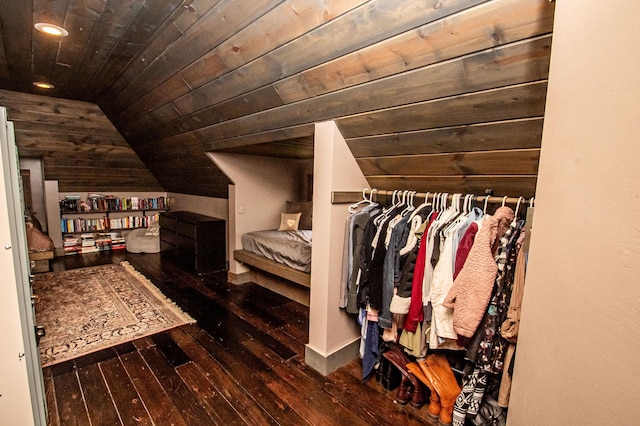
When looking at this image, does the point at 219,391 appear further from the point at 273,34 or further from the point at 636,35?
the point at 636,35

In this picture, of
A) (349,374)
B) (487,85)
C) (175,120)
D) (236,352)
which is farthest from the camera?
(175,120)

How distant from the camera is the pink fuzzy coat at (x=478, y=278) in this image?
1510 mm

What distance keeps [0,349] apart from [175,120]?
8.85 ft

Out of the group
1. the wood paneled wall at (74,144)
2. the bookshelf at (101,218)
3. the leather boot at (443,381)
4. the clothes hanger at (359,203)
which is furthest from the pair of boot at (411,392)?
the bookshelf at (101,218)

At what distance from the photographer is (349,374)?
2.21 metres

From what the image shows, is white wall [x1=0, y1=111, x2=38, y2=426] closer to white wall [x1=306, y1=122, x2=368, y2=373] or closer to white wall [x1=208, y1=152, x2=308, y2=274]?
white wall [x1=306, y1=122, x2=368, y2=373]

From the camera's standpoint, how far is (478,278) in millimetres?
1519

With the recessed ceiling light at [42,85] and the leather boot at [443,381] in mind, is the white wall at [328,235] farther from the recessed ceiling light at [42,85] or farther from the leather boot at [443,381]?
the recessed ceiling light at [42,85]

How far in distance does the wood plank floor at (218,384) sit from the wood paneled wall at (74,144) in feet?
11.0

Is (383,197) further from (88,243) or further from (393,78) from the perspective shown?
(88,243)

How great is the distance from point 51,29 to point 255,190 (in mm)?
2365

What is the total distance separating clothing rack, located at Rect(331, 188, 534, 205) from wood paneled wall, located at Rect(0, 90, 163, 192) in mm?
4069

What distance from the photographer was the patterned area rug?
2539 mm

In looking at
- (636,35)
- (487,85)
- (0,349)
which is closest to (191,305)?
(0,349)
